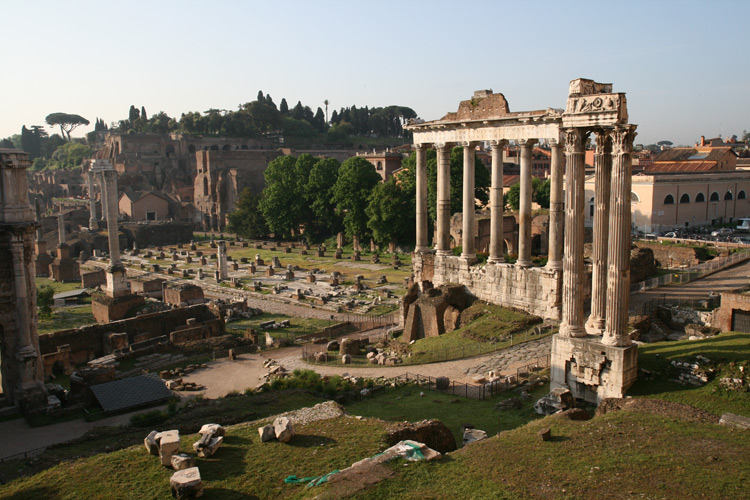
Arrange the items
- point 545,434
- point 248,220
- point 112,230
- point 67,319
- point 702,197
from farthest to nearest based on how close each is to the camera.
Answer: point 248,220 → point 702,197 → point 112,230 → point 67,319 → point 545,434

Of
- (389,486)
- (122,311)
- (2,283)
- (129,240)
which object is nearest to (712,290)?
(389,486)

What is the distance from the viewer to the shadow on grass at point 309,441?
1277 centimetres

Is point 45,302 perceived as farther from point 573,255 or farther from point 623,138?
point 623,138

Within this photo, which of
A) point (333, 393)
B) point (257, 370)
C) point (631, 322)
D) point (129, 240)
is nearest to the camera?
point (333, 393)

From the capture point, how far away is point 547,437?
12070 millimetres

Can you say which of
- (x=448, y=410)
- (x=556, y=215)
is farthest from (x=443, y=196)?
(x=448, y=410)

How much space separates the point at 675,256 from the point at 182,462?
31729mm

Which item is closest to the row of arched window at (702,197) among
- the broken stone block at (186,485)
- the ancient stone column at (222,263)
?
the ancient stone column at (222,263)

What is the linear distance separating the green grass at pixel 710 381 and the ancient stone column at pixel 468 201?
35.0ft

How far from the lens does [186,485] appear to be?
34.6 feet

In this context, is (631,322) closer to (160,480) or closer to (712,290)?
(712,290)

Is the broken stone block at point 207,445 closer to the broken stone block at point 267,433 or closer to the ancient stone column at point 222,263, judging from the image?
the broken stone block at point 267,433

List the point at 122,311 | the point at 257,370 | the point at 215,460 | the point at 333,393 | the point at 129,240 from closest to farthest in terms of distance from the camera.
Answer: the point at 215,460 → the point at 333,393 → the point at 257,370 → the point at 122,311 → the point at 129,240

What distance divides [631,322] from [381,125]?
113 m
